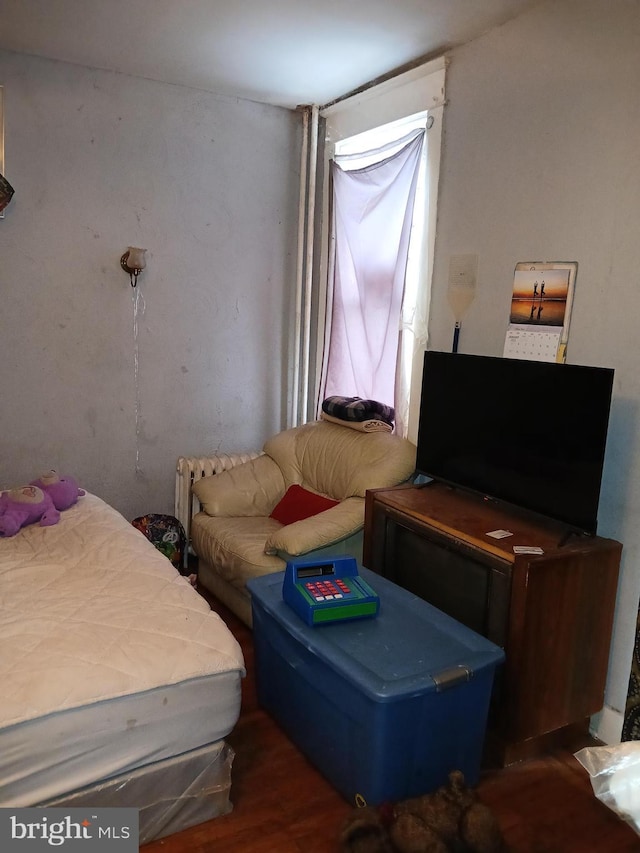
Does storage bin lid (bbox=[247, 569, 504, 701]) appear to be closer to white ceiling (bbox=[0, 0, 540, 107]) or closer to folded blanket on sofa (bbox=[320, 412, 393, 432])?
folded blanket on sofa (bbox=[320, 412, 393, 432])

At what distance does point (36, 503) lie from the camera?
272 centimetres

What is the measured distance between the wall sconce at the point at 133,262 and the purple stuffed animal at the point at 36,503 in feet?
3.84

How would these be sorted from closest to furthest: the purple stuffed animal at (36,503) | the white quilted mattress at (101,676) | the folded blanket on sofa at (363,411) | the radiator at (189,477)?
the white quilted mattress at (101,676)
the purple stuffed animal at (36,503)
the folded blanket on sofa at (363,411)
the radiator at (189,477)

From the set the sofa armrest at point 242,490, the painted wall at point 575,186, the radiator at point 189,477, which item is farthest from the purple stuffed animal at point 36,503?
the painted wall at point 575,186

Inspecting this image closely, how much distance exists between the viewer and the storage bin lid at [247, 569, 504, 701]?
178 cm

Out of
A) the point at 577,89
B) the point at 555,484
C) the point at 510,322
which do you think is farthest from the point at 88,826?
the point at 577,89

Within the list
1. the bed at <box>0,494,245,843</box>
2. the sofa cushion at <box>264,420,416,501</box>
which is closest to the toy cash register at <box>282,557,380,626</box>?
the bed at <box>0,494,245,843</box>

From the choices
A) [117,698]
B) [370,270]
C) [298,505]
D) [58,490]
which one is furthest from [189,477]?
[117,698]

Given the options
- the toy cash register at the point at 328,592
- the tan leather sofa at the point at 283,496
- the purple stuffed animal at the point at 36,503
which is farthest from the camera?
the tan leather sofa at the point at 283,496

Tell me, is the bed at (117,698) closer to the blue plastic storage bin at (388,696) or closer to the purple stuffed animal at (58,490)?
the blue plastic storage bin at (388,696)

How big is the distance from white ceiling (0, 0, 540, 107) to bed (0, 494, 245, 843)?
2.18m

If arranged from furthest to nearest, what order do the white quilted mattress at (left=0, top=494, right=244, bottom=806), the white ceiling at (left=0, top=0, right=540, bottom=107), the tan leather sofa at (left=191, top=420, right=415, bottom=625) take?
1. the tan leather sofa at (left=191, top=420, right=415, bottom=625)
2. the white ceiling at (left=0, top=0, right=540, bottom=107)
3. the white quilted mattress at (left=0, top=494, right=244, bottom=806)

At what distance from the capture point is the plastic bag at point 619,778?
4.14 feet

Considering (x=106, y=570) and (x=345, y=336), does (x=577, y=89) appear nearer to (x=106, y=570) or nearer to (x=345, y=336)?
(x=345, y=336)
